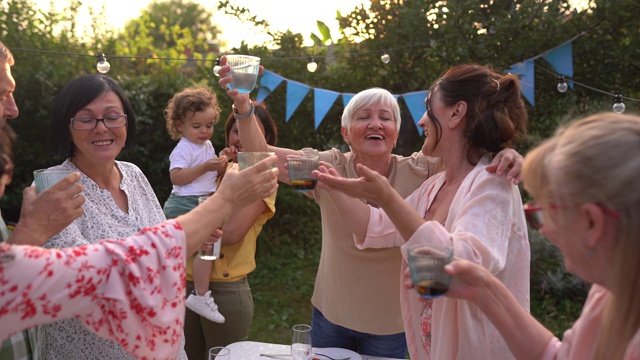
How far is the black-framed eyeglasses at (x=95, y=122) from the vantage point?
245 cm

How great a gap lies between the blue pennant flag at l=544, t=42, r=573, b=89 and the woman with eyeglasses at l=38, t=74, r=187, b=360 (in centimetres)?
440

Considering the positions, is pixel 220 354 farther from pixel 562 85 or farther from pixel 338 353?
pixel 562 85

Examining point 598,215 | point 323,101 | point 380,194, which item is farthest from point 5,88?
point 323,101

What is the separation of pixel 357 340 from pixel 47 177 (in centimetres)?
186

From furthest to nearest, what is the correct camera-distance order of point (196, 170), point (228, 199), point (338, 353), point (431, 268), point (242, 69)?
point (196, 170)
point (242, 69)
point (338, 353)
point (228, 199)
point (431, 268)

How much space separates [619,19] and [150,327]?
5.93 m

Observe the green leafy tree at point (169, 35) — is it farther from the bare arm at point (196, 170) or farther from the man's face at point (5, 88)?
the man's face at point (5, 88)

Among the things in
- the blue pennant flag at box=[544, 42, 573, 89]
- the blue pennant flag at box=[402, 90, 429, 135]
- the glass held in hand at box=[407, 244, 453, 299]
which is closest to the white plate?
the glass held in hand at box=[407, 244, 453, 299]

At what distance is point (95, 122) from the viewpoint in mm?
2477

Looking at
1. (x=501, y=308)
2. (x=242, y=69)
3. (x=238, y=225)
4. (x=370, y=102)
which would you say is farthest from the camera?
(x=238, y=225)

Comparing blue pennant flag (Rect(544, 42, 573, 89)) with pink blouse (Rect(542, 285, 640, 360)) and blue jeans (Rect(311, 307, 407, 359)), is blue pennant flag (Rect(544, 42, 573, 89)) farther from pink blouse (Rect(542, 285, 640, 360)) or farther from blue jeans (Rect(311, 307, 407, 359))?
pink blouse (Rect(542, 285, 640, 360))

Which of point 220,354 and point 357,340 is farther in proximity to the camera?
point 357,340

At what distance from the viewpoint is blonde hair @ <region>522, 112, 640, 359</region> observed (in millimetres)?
1342

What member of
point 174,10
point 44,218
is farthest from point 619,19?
point 174,10
